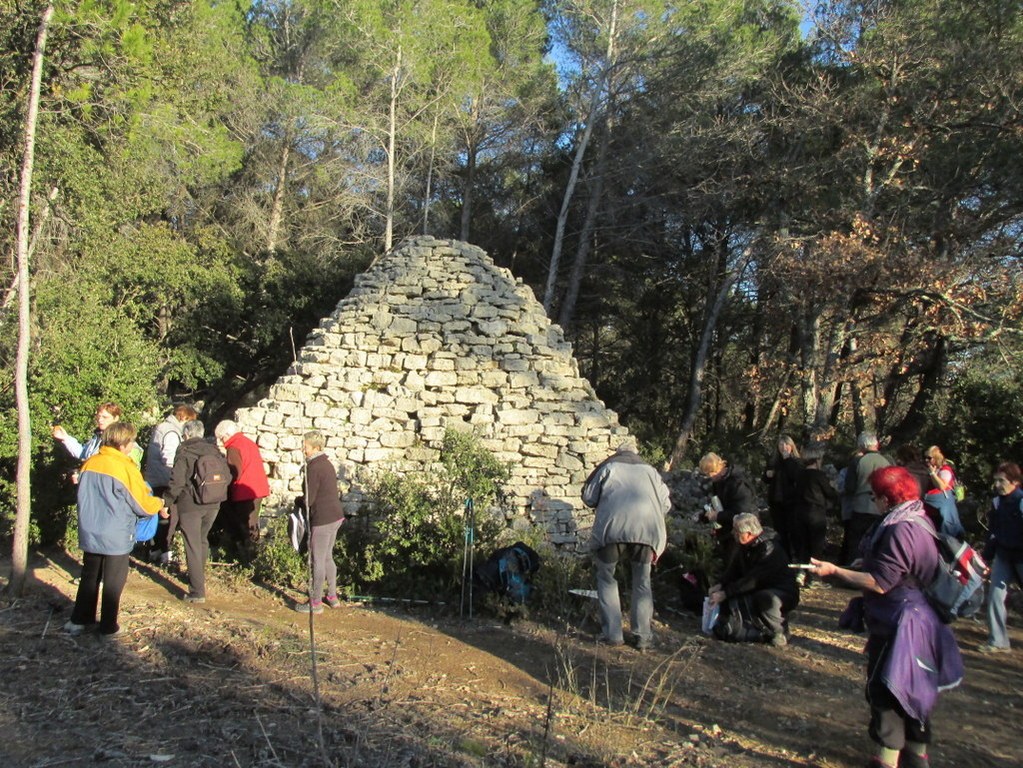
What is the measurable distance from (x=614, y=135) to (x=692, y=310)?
5.50 m

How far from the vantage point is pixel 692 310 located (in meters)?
22.3

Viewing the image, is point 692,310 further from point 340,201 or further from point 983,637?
point 983,637

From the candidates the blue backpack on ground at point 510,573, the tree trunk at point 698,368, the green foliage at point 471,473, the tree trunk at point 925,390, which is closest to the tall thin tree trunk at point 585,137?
the tree trunk at point 698,368

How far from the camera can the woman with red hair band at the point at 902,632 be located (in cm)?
337

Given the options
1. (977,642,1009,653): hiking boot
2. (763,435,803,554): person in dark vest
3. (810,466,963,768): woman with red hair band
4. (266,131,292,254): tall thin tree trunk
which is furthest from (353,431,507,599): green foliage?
(266,131,292,254): tall thin tree trunk

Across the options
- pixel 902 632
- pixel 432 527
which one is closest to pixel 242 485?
pixel 432 527

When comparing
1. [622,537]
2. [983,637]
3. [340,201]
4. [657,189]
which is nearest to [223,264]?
[340,201]

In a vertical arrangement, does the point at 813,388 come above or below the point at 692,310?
below

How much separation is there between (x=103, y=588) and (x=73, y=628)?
388 mm

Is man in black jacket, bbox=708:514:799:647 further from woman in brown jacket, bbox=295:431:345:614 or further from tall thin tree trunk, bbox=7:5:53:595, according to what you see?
tall thin tree trunk, bbox=7:5:53:595

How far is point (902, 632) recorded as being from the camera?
11.1 ft

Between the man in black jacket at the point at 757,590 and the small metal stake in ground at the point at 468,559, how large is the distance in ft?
6.50

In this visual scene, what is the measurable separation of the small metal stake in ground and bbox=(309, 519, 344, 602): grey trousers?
1074 millimetres

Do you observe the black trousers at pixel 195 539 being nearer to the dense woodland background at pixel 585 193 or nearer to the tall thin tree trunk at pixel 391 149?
the dense woodland background at pixel 585 193
